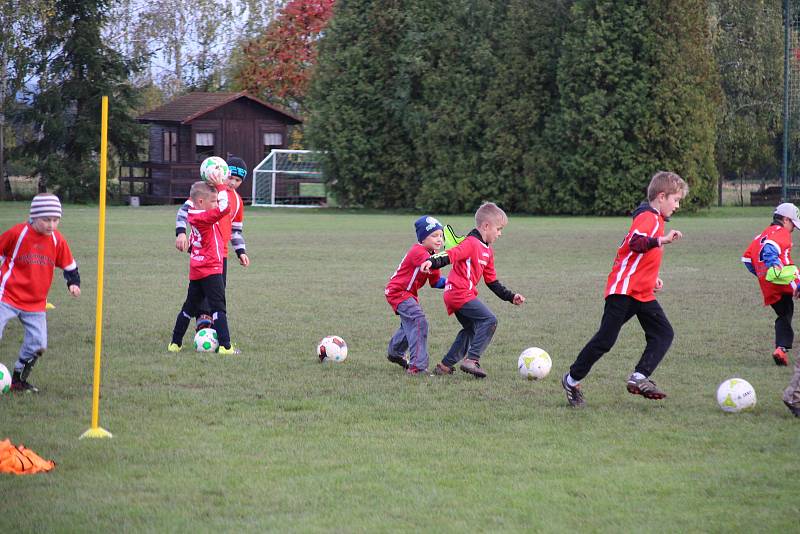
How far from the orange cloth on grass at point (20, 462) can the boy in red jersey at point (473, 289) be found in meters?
Result: 3.65

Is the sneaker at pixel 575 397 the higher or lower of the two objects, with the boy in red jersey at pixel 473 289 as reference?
lower

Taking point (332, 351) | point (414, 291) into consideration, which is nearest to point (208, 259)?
point (332, 351)

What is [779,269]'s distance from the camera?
29.8 feet

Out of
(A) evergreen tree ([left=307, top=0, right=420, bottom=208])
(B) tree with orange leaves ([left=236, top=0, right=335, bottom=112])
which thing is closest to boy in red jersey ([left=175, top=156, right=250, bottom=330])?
(A) evergreen tree ([left=307, top=0, right=420, bottom=208])

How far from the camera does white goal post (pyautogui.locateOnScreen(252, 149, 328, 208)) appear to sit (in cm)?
4169

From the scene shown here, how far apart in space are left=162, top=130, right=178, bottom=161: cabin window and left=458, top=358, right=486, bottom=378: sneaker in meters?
36.6

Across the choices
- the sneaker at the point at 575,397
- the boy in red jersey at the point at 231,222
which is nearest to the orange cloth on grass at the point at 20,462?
the sneaker at the point at 575,397

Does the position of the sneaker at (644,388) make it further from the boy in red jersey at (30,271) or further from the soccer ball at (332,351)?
the boy in red jersey at (30,271)

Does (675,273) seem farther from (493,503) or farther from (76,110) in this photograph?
(76,110)

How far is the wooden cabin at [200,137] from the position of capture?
42.5 m

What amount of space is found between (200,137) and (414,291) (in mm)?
35586

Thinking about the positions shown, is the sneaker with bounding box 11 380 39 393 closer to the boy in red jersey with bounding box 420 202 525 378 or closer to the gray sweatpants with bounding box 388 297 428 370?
the gray sweatpants with bounding box 388 297 428 370

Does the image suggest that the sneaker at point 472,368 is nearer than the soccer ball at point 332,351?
Yes

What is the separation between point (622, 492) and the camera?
17.7 ft
